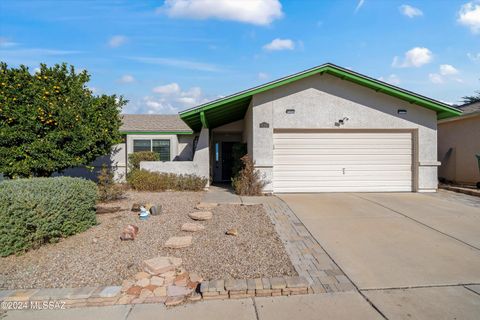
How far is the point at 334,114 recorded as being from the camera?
1092cm

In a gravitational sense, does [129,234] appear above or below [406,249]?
above

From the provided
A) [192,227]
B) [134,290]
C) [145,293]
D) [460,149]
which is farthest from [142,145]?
[460,149]

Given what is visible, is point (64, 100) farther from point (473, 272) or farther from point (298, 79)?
point (473, 272)

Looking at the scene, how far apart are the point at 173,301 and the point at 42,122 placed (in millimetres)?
7516

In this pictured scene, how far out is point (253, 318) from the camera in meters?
3.26

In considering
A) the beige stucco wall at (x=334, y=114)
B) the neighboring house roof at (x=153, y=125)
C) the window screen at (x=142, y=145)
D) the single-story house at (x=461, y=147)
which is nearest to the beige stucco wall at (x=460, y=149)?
the single-story house at (x=461, y=147)

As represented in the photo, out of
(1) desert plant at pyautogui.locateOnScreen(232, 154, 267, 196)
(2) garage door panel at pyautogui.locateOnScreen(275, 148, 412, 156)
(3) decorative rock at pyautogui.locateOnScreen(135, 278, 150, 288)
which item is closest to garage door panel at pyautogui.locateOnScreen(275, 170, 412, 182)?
(2) garage door panel at pyautogui.locateOnScreen(275, 148, 412, 156)

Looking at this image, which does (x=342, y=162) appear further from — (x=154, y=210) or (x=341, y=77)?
(x=154, y=210)

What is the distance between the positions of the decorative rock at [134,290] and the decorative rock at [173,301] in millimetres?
440

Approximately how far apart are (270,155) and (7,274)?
795 cm

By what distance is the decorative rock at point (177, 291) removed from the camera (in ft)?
12.3

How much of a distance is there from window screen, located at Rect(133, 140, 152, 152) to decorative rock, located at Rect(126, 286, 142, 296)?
12163mm

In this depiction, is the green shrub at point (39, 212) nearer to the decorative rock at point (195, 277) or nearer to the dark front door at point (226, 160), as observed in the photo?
the decorative rock at point (195, 277)

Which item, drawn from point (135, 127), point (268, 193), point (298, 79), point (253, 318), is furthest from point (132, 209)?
point (135, 127)
